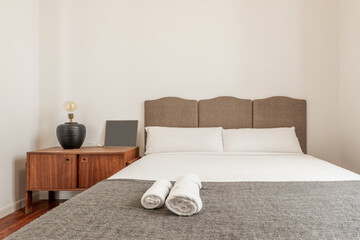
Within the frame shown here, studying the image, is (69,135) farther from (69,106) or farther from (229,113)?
(229,113)

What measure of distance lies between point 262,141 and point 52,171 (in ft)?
6.26

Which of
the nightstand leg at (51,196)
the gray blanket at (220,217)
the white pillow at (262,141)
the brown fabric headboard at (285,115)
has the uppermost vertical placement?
the brown fabric headboard at (285,115)

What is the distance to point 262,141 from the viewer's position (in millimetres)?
2654

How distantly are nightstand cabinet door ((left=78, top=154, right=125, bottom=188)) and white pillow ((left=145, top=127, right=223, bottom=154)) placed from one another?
34cm

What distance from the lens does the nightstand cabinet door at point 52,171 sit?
254 centimetres

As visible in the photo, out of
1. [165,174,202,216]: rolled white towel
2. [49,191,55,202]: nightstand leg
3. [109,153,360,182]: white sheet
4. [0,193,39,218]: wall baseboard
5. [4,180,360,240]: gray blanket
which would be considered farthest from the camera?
[49,191,55,202]: nightstand leg

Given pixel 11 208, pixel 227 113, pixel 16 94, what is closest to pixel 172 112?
pixel 227 113

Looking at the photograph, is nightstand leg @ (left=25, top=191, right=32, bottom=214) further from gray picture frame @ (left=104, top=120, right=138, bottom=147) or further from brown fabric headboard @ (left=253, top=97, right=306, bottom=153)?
brown fabric headboard @ (left=253, top=97, right=306, bottom=153)

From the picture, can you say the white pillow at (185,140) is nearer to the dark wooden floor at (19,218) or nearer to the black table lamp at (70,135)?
the black table lamp at (70,135)

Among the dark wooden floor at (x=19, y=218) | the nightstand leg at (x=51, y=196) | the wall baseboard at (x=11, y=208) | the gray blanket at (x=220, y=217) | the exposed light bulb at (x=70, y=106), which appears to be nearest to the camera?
the gray blanket at (x=220, y=217)

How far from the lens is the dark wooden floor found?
86.6 inches

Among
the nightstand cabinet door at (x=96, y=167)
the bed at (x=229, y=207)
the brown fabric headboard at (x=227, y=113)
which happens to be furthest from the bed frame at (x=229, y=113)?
the bed at (x=229, y=207)

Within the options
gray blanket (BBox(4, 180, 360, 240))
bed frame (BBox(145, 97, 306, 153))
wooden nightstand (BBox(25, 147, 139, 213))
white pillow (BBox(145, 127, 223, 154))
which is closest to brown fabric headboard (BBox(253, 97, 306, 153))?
bed frame (BBox(145, 97, 306, 153))

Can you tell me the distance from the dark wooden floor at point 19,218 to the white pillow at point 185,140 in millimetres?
1139
